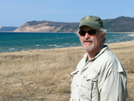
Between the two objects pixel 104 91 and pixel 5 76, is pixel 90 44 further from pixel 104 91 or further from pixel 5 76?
pixel 5 76

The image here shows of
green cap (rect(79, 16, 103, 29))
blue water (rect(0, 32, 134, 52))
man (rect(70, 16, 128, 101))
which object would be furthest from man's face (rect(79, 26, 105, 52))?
blue water (rect(0, 32, 134, 52))

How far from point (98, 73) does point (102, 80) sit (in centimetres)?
8

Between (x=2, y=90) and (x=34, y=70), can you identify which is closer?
(x=2, y=90)

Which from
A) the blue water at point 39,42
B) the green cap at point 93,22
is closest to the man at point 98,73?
the green cap at point 93,22

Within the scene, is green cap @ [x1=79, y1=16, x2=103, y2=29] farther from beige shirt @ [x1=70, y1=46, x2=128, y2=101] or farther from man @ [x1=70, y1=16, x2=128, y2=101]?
beige shirt @ [x1=70, y1=46, x2=128, y2=101]

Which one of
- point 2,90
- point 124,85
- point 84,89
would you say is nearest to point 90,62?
point 84,89

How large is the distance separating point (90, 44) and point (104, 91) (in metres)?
0.57

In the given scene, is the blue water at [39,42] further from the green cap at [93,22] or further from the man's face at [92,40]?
the green cap at [93,22]

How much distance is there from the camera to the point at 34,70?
812cm

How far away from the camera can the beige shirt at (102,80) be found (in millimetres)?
1569

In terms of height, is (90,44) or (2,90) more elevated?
(90,44)

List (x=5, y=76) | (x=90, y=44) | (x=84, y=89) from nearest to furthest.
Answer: (x=84, y=89) → (x=90, y=44) → (x=5, y=76)

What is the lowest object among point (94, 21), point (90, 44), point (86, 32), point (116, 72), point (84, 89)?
point (84, 89)

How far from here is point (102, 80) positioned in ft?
5.39
